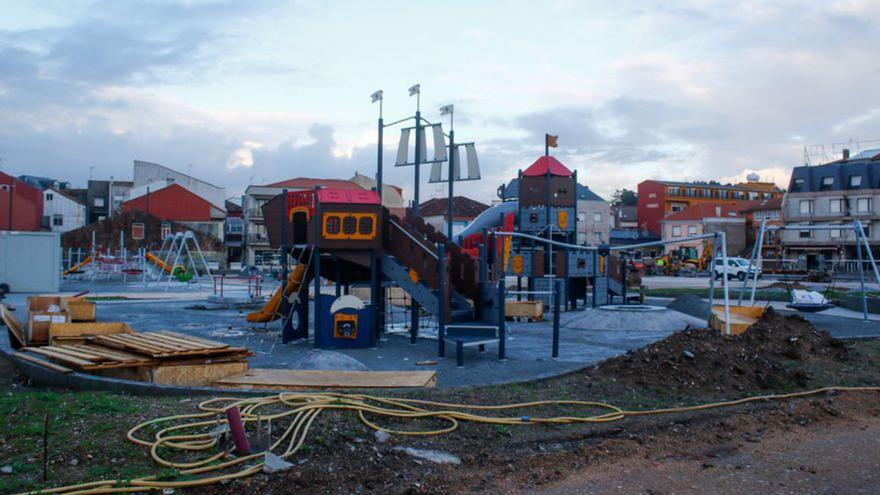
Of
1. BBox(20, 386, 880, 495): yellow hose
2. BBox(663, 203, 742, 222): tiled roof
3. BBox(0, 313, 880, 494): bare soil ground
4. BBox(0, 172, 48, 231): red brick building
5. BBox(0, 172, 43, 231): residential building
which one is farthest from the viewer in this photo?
BBox(663, 203, 742, 222): tiled roof

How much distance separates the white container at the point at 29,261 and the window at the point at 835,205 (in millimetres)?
67340

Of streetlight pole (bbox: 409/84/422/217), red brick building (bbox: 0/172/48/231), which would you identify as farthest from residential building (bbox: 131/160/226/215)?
streetlight pole (bbox: 409/84/422/217)

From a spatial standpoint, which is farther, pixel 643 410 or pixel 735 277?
pixel 735 277

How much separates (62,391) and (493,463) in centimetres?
664

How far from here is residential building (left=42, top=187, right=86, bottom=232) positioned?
8575 centimetres

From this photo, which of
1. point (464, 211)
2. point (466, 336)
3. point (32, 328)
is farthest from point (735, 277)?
point (32, 328)

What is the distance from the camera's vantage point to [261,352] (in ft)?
50.6

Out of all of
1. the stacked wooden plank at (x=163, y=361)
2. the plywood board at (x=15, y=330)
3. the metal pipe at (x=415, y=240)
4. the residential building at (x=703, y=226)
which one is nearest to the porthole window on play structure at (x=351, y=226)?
the metal pipe at (x=415, y=240)

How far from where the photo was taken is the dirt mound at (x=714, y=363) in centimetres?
1084

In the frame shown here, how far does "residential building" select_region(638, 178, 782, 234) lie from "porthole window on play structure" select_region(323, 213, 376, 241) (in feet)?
300

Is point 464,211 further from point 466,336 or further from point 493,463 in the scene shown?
point 493,463

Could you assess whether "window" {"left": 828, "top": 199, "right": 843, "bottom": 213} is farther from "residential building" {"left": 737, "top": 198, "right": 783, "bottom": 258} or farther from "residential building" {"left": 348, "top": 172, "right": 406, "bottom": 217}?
"residential building" {"left": 348, "top": 172, "right": 406, "bottom": 217}

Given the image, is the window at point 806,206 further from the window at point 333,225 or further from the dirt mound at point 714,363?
Answer: the window at point 333,225

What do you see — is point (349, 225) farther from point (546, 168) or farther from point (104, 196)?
point (104, 196)
